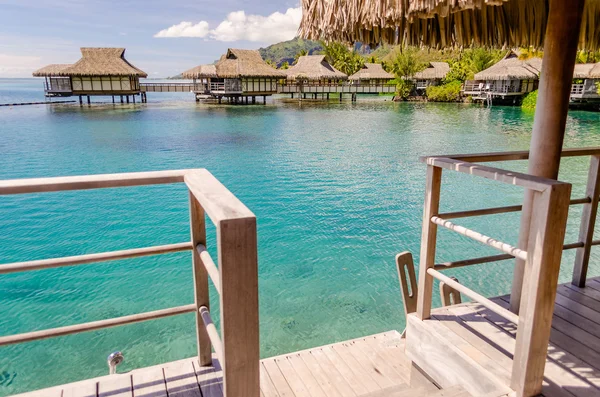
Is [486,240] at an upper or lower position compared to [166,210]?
upper

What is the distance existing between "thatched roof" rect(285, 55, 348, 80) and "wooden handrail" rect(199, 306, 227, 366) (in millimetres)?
39774

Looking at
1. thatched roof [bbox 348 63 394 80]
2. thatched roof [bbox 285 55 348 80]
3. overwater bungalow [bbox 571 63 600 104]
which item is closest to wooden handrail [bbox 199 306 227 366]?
overwater bungalow [bbox 571 63 600 104]

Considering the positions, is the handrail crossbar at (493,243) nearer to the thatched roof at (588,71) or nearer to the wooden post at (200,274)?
the wooden post at (200,274)

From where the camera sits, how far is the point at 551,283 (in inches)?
60.2

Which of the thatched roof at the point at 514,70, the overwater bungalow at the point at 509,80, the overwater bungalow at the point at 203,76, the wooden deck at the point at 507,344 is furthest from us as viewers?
the overwater bungalow at the point at 203,76

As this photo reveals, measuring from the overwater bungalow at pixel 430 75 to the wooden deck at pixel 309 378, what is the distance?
44.1m

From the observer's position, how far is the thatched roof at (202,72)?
3497 centimetres

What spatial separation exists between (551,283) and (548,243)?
6.6 inches

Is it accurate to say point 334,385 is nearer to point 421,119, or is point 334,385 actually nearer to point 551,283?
point 551,283

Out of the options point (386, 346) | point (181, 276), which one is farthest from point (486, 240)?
point (181, 276)

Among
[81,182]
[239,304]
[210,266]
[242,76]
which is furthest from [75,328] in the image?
[242,76]

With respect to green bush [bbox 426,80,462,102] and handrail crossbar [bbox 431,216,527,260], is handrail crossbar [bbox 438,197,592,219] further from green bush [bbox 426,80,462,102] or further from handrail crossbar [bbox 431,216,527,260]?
green bush [bbox 426,80,462,102]

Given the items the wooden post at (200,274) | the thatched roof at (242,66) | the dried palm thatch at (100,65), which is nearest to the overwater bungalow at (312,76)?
the thatched roof at (242,66)

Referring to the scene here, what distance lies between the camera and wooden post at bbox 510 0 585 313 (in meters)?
2.12
